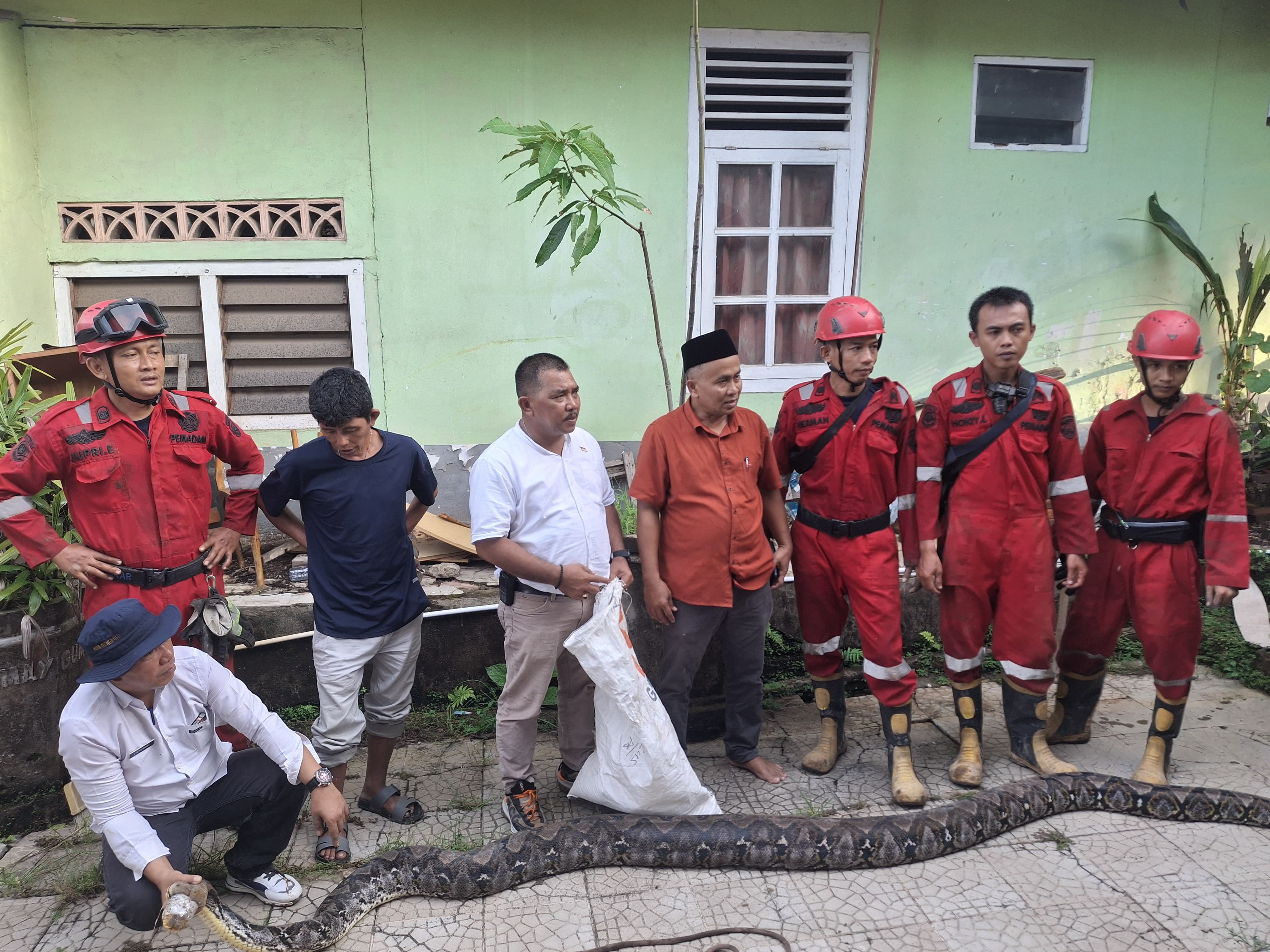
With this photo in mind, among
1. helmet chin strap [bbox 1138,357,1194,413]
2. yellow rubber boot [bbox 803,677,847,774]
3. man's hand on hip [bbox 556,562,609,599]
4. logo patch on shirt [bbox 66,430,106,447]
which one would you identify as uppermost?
helmet chin strap [bbox 1138,357,1194,413]

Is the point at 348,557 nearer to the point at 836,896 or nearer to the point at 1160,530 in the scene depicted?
the point at 836,896

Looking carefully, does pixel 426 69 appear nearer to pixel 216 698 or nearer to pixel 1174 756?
pixel 216 698

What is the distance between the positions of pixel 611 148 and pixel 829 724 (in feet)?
13.9

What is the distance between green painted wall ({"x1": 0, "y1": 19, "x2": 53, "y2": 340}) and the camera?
5.45 metres

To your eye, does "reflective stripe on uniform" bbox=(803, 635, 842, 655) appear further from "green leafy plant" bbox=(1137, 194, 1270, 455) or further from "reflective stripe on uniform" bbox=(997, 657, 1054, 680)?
"green leafy plant" bbox=(1137, 194, 1270, 455)

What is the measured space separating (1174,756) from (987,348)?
2.32 meters

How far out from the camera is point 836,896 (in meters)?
3.36

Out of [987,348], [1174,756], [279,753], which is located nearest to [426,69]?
[987,348]

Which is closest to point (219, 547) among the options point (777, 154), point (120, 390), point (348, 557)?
point (348, 557)

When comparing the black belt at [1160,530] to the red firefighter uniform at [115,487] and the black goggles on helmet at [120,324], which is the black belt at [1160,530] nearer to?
the red firefighter uniform at [115,487]

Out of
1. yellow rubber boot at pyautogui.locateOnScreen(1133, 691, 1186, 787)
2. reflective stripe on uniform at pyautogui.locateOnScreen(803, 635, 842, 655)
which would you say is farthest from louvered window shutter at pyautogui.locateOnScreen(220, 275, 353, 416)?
yellow rubber boot at pyautogui.locateOnScreen(1133, 691, 1186, 787)

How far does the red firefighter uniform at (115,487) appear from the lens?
3.49 metres

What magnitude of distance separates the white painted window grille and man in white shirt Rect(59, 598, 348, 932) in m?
3.77

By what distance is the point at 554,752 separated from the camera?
459 cm
